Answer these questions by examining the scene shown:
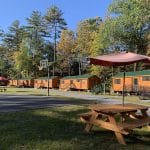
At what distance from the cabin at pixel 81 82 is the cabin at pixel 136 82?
7074 mm

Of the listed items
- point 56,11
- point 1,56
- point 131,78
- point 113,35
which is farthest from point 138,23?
point 1,56

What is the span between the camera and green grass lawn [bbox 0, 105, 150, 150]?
7.99 meters

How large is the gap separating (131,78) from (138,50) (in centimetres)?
1616

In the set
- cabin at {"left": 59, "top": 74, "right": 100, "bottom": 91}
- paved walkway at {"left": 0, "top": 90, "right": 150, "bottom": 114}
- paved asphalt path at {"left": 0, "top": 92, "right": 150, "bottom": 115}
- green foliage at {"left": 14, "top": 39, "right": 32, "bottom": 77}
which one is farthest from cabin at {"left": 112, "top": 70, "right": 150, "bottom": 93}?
green foliage at {"left": 14, "top": 39, "right": 32, "bottom": 77}

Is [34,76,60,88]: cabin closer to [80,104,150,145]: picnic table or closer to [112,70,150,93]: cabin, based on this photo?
[112,70,150,93]: cabin

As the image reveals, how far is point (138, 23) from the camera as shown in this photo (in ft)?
172

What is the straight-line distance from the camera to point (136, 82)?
41.5 metres

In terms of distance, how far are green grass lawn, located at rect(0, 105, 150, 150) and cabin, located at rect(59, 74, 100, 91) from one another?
4110cm

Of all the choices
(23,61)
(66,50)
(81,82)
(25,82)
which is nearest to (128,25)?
(81,82)

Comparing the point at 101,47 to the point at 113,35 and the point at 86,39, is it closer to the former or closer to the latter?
the point at 113,35

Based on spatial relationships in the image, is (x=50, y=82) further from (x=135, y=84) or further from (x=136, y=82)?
(x=136, y=82)

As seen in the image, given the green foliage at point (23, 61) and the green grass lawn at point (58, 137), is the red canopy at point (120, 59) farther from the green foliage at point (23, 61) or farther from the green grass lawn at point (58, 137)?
the green foliage at point (23, 61)

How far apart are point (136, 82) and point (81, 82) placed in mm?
14716

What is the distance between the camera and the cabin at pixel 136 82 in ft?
128
